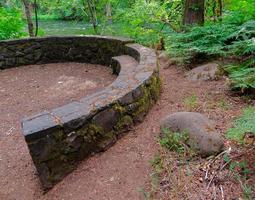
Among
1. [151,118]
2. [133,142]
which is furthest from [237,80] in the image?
[133,142]

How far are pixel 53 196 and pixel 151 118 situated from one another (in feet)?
5.19

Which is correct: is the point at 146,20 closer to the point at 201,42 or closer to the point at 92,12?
the point at 92,12

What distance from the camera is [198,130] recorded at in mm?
3137

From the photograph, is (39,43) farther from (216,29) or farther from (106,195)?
(106,195)

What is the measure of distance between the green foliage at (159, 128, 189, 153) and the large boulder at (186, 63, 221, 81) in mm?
1774

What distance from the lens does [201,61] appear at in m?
5.49

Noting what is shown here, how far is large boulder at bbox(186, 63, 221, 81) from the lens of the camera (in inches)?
188

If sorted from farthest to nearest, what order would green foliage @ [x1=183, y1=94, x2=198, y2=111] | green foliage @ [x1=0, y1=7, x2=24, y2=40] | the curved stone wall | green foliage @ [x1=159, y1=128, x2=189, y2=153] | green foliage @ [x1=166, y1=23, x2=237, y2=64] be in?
green foliage @ [x1=0, y1=7, x2=24, y2=40], green foliage @ [x1=166, y1=23, x2=237, y2=64], green foliage @ [x1=183, y1=94, x2=198, y2=111], green foliage @ [x1=159, y1=128, x2=189, y2=153], the curved stone wall

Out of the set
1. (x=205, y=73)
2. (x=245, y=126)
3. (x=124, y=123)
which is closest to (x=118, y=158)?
(x=124, y=123)

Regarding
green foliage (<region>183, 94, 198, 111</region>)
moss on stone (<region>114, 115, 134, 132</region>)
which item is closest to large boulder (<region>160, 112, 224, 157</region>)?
moss on stone (<region>114, 115, 134, 132</region>)

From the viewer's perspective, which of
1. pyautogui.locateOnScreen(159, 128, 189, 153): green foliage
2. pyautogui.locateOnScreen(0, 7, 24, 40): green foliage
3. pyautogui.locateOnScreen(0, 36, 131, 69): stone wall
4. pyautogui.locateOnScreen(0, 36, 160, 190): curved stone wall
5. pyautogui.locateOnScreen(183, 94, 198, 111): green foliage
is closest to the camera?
pyautogui.locateOnScreen(0, 36, 160, 190): curved stone wall

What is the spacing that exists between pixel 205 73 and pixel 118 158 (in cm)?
229

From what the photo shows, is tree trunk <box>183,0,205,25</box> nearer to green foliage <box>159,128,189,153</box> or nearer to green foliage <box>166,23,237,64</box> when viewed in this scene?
green foliage <box>166,23,237,64</box>

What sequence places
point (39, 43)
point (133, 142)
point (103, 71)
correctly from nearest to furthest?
point (133, 142), point (103, 71), point (39, 43)
